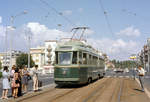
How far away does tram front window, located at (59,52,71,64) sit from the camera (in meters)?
16.2

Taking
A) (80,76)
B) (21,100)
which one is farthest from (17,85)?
(80,76)

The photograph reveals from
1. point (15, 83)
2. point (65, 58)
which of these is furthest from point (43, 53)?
point (15, 83)

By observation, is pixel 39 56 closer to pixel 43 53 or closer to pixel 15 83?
pixel 43 53

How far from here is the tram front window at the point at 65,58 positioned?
16188 mm

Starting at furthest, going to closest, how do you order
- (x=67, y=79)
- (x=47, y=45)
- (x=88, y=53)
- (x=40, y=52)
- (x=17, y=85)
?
(x=40, y=52) < (x=47, y=45) < (x=88, y=53) < (x=67, y=79) < (x=17, y=85)

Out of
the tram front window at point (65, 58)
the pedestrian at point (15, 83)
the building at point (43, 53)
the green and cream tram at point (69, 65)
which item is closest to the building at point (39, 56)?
the building at point (43, 53)

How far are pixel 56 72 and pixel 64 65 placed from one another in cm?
77

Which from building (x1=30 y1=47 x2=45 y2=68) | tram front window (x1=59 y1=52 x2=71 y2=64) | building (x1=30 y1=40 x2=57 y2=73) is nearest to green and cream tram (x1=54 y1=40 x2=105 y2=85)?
tram front window (x1=59 y1=52 x2=71 y2=64)

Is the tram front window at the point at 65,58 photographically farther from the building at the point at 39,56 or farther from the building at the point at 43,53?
the building at the point at 39,56

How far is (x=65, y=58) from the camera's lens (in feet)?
53.6

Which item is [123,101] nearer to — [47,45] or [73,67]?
[73,67]

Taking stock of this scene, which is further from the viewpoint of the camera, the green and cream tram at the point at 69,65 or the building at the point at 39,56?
the building at the point at 39,56

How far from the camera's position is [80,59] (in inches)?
663

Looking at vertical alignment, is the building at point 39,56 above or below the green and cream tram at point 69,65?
above
